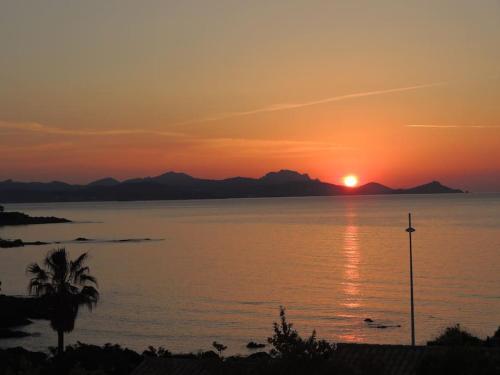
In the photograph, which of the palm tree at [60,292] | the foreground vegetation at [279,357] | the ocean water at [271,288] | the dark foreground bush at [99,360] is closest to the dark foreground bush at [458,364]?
the foreground vegetation at [279,357]

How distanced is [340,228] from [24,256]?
75.7 metres

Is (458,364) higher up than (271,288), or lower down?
higher up

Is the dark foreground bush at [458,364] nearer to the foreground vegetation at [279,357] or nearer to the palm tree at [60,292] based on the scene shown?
the foreground vegetation at [279,357]

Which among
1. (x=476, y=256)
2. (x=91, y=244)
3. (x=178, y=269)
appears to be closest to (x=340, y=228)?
(x=91, y=244)

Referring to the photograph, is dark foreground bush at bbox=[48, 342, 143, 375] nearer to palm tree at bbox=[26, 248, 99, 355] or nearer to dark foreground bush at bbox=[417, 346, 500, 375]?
palm tree at bbox=[26, 248, 99, 355]

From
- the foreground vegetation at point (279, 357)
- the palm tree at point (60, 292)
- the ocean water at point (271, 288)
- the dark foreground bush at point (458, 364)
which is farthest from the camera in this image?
the ocean water at point (271, 288)

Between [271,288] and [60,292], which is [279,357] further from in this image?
[271,288]

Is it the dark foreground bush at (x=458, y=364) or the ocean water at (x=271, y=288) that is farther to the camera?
the ocean water at (x=271, y=288)

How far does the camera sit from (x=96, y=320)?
5116 cm

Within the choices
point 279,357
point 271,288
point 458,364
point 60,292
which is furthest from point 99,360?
point 271,288

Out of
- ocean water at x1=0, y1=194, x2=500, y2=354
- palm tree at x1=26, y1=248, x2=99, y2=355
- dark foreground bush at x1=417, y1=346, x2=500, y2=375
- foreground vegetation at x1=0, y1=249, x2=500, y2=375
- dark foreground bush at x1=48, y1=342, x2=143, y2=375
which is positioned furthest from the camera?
ocean water at x1=0, y1=194, x2=500, y2=354

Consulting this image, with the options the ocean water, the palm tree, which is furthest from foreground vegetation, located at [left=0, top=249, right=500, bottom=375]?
the ocean water

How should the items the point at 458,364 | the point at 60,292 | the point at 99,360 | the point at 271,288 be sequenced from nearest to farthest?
the point at 458,364
the point at 60,292
the point at 99,360
the point at 271,288

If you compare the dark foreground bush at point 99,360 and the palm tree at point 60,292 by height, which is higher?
the palm tree at point 60,292
